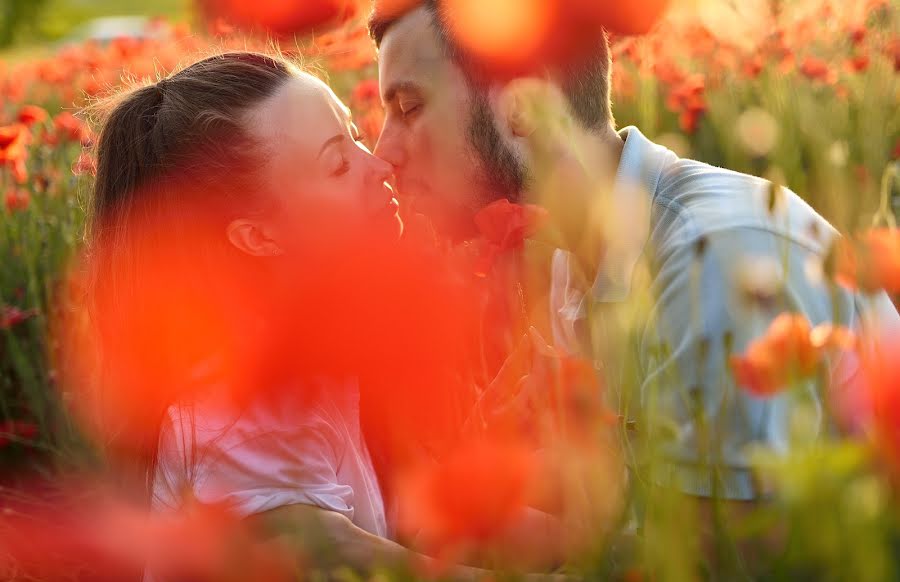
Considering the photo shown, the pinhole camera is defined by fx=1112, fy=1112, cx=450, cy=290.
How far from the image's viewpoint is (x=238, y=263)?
2.14 m

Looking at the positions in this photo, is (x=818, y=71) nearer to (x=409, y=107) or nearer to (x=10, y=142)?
(x=409, y=107)

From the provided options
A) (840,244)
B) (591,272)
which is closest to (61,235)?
(591,272)

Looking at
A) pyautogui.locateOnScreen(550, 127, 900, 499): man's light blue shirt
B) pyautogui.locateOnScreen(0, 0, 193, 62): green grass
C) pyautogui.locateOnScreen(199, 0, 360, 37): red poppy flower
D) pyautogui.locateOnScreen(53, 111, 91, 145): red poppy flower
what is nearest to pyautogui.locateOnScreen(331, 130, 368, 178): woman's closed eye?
pyautogui.locateOnScreen(550, 127, 900, 499): man's light blue shirt

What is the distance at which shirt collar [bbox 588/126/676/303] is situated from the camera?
1948 millimetres

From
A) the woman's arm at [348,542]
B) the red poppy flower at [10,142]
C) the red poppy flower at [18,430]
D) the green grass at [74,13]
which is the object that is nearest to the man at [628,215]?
the woman's arm at [348,542]

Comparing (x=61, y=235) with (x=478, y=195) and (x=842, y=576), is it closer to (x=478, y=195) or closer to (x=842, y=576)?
(x=478, y=195)

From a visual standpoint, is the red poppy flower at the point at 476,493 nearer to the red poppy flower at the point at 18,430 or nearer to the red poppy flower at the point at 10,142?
the red poppy flower at the point at 18,430

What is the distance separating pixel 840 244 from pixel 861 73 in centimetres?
365

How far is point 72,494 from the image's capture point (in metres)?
2.77

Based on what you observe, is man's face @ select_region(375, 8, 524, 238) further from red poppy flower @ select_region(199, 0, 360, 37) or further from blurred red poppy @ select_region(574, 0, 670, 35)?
red poppy flower @ select_region(199, 0, 360, 37)

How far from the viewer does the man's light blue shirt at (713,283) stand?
1371mm

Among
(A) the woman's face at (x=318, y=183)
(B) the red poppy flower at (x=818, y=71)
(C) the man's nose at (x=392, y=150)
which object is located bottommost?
(A) the woman's face at (x=318, y=183)

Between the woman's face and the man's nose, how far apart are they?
12cm

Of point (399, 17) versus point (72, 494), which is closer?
point (399, 17)
